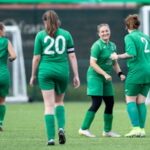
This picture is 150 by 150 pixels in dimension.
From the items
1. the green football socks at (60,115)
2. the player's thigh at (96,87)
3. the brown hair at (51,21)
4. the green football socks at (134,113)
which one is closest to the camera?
the brown hair at (51,21)

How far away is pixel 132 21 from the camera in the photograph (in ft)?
42.1

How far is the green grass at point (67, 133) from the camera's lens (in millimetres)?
11523

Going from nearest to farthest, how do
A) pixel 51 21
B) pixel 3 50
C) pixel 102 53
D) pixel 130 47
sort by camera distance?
pixel 51 21, pixel 130 47, pixel 102 53, pixel 3 50

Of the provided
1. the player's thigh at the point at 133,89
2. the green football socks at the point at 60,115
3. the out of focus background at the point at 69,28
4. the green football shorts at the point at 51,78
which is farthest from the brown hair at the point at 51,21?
the out of focus background at the point at 69,28

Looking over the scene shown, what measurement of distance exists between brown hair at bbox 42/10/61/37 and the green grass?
159 centimetres

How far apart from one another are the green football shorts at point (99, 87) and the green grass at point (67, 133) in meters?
0.69

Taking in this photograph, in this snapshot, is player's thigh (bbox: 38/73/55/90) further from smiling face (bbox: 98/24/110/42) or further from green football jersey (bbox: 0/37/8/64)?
green football jersey (bbox: 0/37/8/64)

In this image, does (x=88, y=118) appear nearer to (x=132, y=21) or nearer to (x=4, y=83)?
(x=132, y=21)

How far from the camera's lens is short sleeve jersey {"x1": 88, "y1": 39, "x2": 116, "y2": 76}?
514 inches

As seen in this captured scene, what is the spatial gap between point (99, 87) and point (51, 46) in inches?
73.0

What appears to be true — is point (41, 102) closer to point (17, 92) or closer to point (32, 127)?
point (17, 92)

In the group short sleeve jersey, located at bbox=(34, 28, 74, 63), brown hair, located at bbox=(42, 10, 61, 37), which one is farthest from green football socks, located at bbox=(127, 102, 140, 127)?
brown hair, located at bbox=(42, 10, 61, 37)

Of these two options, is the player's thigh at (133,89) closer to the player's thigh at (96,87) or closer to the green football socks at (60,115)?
the player's thigh at (96,87)

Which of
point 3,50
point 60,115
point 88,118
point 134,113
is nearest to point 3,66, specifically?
point 3,50
